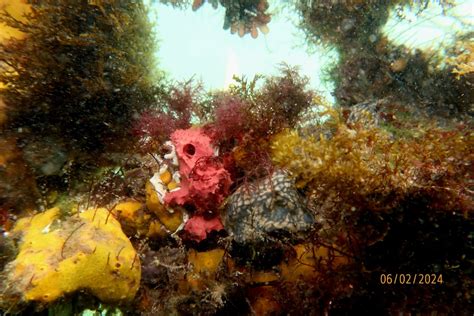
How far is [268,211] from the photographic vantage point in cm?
324

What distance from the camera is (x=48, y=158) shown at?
425cm

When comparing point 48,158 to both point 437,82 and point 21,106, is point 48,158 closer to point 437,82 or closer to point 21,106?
point 21,106

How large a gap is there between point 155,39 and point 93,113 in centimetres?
179

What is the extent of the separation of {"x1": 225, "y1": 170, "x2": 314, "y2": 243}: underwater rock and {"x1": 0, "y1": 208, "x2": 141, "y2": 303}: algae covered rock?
1.14m

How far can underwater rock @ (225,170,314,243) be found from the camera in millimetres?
3174

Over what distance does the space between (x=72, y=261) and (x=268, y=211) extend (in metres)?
1.86

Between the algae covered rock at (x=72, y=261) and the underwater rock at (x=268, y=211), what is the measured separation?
1139mm

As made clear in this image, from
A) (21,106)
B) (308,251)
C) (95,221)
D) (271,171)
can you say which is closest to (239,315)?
(308,251)

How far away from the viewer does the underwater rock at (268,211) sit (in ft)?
10.4
